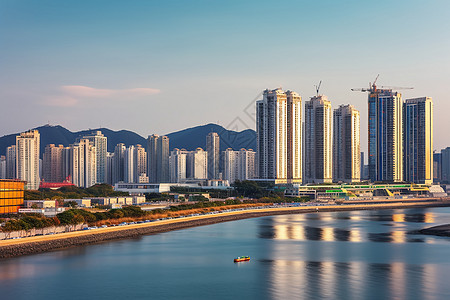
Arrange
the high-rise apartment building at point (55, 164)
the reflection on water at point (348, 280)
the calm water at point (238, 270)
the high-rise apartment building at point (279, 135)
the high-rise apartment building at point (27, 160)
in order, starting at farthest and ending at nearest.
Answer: the high-rise apartment building at point (55, 164)
the high-rise apartment building at point (27, 160)
the high-rise apartment building at point (279, 135)
the calm water at point (238, 270)
the reflection on water at point (348, 280)

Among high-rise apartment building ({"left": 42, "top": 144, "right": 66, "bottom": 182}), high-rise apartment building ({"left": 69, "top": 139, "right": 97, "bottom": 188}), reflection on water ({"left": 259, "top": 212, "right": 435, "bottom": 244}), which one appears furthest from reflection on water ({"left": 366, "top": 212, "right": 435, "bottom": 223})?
high-rise apartment building ({"left": 42, "top": 144, "right": 66, "bottom": 182})

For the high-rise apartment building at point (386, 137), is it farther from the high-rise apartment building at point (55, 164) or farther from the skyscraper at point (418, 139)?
the high-rise apartment building at point (55, 164)

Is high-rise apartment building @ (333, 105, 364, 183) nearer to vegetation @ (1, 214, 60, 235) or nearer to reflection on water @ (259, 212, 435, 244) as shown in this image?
reflection on water @ (259, 212, 435, 244)

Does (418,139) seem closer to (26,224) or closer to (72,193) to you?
(72,193)

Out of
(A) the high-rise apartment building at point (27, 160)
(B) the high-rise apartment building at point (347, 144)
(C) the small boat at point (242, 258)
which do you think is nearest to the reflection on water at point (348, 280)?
(C) the small boat at point (242, 258)

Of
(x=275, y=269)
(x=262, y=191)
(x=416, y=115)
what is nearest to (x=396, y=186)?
(x=416, y=115)

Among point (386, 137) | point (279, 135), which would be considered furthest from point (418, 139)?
point (279, 135)
